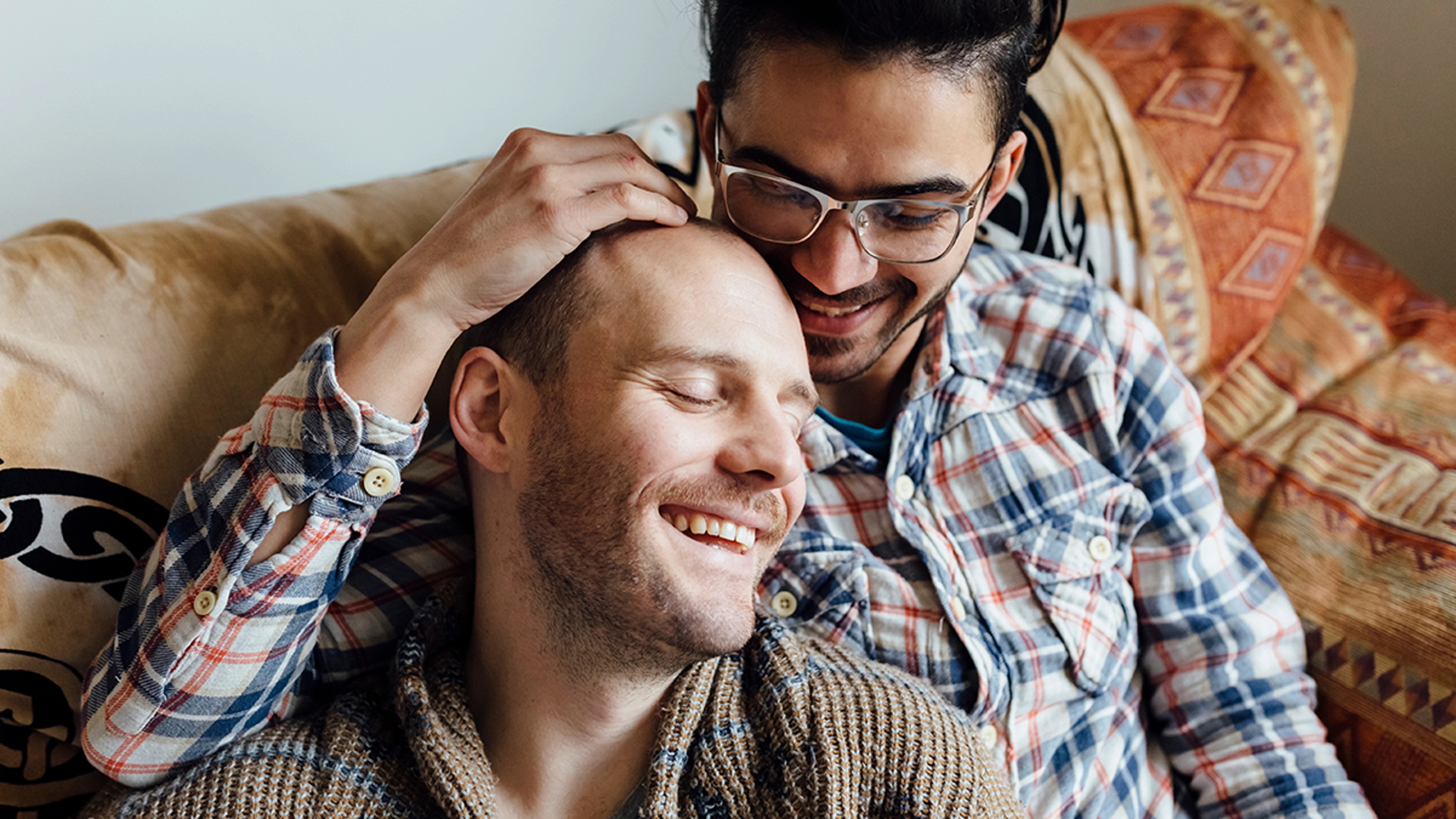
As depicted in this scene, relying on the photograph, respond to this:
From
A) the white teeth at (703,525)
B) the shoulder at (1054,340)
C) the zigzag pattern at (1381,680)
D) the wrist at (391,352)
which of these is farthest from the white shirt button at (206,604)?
the zigzag pattern at (1381,680)

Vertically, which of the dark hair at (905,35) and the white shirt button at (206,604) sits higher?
the dark hair at (905,35)

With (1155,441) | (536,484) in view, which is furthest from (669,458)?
(1155,441)

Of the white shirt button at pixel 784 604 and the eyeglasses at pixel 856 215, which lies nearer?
the eyeglasses at pixel 856 215

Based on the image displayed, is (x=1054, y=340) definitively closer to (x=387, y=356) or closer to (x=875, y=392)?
(x=875, y=392)

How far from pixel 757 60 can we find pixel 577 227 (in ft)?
0.90

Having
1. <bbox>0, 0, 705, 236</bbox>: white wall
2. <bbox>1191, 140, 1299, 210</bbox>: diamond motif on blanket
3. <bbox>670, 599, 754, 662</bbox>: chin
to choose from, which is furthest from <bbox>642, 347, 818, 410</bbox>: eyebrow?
<bbox>1191, 140, 1299, 210</bbox>: diamond motif on blanket

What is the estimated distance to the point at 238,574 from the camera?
1014 millimetres

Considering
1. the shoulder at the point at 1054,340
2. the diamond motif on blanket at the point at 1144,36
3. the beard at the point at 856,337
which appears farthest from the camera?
the diamond motif on blanket at the point at 1144,36

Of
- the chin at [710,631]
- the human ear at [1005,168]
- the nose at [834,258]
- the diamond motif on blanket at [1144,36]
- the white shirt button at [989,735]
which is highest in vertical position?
the diamond motif on blanket at [1144,36]

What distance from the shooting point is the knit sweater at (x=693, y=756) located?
40.8 inches

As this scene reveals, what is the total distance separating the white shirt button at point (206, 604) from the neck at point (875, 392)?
0.77m

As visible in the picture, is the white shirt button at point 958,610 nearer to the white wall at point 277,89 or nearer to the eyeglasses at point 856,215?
the eyeglasses at point 856,215

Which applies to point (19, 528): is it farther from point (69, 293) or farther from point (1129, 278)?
point (1129, 278)

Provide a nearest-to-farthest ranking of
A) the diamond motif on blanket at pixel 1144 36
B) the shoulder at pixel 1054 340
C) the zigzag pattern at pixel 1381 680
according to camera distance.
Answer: the zigzag pattern at pixel 1381 680 → the shoulder at pixel 1054 340 → the diamond motif on blanket at pixel 1144 36
